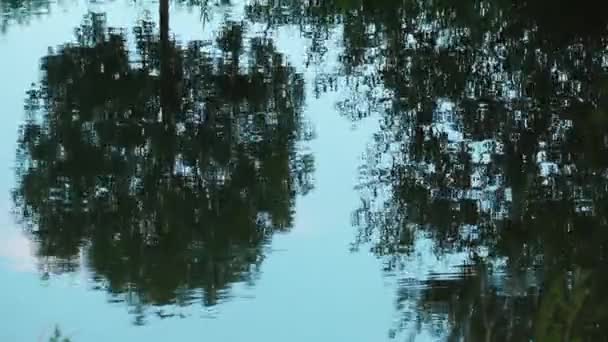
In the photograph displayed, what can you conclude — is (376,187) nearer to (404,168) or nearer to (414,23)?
(404,168)

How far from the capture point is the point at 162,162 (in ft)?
21.1

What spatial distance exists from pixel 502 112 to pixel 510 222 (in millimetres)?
1733

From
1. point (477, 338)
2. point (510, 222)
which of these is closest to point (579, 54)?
point (510, 222)

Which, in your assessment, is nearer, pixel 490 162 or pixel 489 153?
pixel 490 162

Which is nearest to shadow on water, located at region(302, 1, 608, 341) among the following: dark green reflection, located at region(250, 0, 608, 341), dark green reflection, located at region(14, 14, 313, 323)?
dark green reflection, located at region(250, 0, 608, 341)

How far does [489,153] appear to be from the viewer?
654cm

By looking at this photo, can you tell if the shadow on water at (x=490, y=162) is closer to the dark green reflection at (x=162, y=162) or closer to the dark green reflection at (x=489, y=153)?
the dark green reflection at (x=489, y=153)

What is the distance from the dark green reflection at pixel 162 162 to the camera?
5.23 meters

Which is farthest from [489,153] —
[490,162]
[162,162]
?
[162,162]

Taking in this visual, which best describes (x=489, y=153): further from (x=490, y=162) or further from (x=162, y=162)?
(x=162, y=162)

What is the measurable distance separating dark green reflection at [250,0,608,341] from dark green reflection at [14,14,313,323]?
1.76ft

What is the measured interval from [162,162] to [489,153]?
6.09ft

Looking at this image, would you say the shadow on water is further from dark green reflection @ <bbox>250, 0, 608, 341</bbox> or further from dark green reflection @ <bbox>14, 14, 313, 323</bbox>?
dark green reflection @ <bbox>14, 14, 313, 323</bbox>

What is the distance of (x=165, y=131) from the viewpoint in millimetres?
6934
